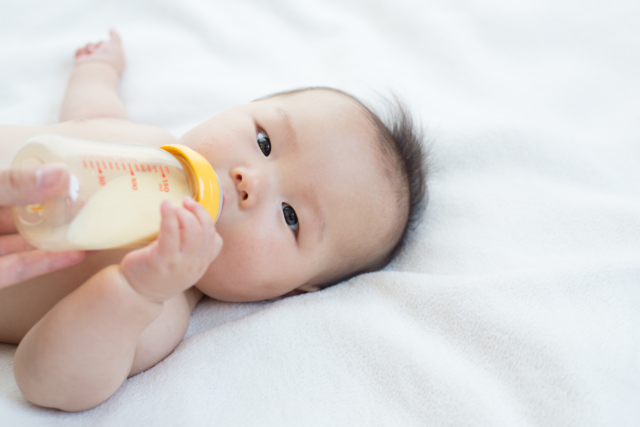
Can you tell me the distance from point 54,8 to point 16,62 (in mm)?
328

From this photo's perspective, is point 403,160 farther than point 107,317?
Yes

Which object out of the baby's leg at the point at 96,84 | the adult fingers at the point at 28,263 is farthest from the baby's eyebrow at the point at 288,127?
the baby's leg at the point at 96,84

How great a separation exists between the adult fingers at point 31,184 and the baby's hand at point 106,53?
3.95 feet

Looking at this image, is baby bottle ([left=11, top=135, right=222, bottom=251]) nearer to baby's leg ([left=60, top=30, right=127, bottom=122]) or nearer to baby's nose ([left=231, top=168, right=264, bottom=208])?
baby's nose ([left=231, top=168, right=264, bottom=208])

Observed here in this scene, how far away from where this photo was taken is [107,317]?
842 mm

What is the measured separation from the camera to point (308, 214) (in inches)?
47.8

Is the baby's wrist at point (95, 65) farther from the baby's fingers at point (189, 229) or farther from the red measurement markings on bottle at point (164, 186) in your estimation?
the baby's fingers at point (189, 229)

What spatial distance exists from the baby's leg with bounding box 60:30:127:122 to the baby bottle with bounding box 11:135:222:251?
877 mm

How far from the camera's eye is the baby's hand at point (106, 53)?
5.78ft

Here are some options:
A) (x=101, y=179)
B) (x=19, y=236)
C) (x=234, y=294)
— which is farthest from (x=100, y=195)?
(x=234, y=294)

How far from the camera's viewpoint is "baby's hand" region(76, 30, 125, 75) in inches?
69.4

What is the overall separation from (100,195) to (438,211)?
3.45 feet

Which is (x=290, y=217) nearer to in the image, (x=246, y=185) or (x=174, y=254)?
(x=246, y=185)

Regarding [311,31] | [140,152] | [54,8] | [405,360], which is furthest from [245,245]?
[54,8]
